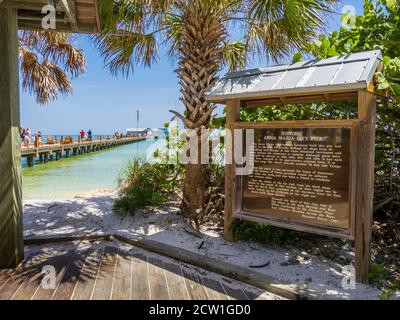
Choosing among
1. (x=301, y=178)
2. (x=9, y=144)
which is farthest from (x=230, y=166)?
(x=9, y=144)

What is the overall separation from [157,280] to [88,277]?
27.7 inches

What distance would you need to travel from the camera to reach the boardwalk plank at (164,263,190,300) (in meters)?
2.77

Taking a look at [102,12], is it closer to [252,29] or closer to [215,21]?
[215,21]

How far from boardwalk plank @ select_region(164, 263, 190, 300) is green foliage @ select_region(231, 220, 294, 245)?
40.4 inches

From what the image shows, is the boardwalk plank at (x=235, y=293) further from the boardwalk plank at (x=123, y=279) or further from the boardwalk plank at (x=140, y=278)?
the boardwalk plank at (x=123, y=279)

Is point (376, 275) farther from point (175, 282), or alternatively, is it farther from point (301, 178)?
point (175, 282)

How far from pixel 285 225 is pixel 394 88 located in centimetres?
181

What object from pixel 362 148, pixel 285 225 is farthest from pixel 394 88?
pixel 285 225

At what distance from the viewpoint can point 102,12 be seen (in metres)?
4.29

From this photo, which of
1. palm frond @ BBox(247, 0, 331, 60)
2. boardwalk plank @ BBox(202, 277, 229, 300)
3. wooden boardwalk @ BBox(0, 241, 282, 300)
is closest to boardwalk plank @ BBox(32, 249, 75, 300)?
wooden boardwalk @ BBox(0, 241, 282, 300)

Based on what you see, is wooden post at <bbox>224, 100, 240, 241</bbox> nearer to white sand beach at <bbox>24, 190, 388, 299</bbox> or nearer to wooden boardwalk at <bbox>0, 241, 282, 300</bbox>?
white sand beach at <bbox>24, 190, 388, 299</bbox>

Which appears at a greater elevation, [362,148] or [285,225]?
[362,148]

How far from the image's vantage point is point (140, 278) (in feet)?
10.1
